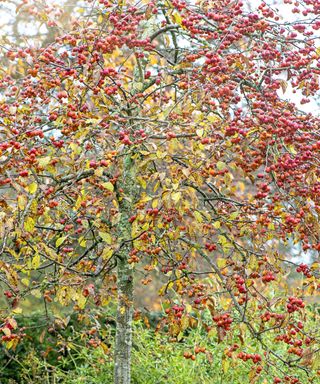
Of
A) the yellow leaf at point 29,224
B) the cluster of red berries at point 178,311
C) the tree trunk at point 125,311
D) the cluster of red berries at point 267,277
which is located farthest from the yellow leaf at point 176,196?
the tree trunk at point 125,311

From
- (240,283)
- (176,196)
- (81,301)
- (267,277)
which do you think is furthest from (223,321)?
(176,196)

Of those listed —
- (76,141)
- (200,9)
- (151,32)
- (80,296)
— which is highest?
(151,32)

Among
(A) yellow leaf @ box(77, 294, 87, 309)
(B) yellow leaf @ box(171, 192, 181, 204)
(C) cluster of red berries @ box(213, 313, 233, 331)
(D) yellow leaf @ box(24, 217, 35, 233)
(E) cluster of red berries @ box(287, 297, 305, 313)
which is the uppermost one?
(B) yellow leaf @ box(171, 192, 181, 204)

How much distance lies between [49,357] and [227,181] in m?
4.44

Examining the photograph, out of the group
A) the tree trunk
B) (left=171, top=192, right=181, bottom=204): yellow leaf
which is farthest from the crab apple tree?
the tree trunk

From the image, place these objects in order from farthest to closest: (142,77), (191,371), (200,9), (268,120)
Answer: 1. (191,371)
2. (142,77)
3. (200,9)
4. (268,120)

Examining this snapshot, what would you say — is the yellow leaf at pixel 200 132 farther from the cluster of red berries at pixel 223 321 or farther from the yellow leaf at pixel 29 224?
the cluster of red berries at pixel 223 321

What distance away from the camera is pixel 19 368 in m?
7.09

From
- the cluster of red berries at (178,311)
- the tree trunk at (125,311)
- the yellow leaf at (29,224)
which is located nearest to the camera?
the yellow leaf at (29,224)

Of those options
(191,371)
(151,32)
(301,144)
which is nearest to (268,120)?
(301,144)

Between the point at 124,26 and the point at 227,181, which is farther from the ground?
the point at 124,26

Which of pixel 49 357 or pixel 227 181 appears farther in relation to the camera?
pixel 49 357

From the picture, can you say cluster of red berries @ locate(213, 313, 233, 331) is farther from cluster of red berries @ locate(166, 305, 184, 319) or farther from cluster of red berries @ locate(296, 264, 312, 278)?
cluster of red berries @ locate(296, 264, 312, 278)

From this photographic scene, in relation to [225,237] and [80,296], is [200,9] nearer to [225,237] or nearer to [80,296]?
[225,237]
